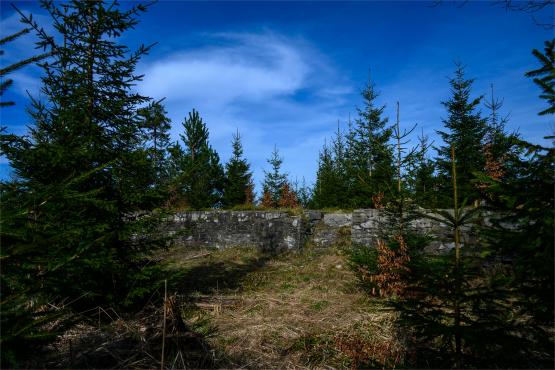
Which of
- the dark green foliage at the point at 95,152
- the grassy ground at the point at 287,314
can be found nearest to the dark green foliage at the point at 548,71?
the grassy ground at the point at 287,314

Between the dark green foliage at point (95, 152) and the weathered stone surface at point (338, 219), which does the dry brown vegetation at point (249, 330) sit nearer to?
the dark green foliage at point (95, 152)

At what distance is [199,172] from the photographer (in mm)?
19672

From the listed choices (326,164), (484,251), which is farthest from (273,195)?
(484,251)

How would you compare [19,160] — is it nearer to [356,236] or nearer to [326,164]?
[356,236]

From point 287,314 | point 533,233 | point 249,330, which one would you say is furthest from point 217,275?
point 533,233

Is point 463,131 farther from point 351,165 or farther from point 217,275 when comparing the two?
point 217,275

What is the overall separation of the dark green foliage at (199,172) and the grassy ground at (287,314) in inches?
373

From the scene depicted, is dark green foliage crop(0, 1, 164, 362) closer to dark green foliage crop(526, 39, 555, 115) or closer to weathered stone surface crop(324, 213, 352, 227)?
dark green foliage crop(526, 39, 555, 115)

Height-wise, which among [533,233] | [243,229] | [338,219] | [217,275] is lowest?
[217,275]

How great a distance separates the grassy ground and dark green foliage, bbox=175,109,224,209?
9.48m

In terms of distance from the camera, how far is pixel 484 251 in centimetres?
262

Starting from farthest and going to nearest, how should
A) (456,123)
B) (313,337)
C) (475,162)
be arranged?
(456,123), (475,162), (313,337)

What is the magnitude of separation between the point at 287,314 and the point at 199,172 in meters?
15.4

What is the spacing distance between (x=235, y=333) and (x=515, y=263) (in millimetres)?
3598
